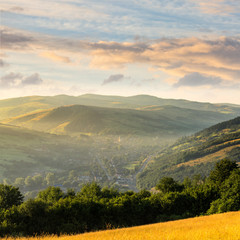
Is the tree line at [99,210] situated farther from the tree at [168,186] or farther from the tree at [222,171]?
the tree at [168,186]

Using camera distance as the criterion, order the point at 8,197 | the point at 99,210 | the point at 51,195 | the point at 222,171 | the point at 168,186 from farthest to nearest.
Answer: the point at 168,186 < the point at 222,171 < the point at 51,195 < the point at 8,197 < the point at 99,210

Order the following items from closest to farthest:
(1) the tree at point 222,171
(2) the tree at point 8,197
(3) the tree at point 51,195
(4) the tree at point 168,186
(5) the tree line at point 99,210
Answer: (5) the tree line at point 99,210
(2) the tree at point 8,197
(3) the tree at point 51,195
(1) the tree at point 222,171
(4) the tree at point 168,186

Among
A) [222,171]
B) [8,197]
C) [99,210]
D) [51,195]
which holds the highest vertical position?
[222,171]

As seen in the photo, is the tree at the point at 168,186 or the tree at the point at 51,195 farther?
the tree at the point at 168,186

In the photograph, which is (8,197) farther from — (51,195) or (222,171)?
(222,171)

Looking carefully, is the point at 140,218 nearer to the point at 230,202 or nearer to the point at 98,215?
the point at 98,215

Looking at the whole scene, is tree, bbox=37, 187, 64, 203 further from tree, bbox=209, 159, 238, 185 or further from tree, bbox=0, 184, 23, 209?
tree, bbox=209, 159, 238, 185

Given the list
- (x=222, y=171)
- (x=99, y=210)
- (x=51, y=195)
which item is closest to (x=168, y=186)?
(x=222, y=171)

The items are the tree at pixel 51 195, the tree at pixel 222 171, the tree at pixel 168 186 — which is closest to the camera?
the tree at pixel 51 195

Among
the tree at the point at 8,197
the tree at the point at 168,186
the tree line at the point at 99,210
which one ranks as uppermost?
the tree line at the point at 99,210

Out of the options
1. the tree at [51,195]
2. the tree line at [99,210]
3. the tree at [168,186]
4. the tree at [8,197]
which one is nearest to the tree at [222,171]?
the tree line at [99,210]

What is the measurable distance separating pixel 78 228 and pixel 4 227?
17.4m

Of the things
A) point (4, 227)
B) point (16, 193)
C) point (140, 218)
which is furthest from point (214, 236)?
point (16, 193)

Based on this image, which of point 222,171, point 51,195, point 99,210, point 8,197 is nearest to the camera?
point 99,210
